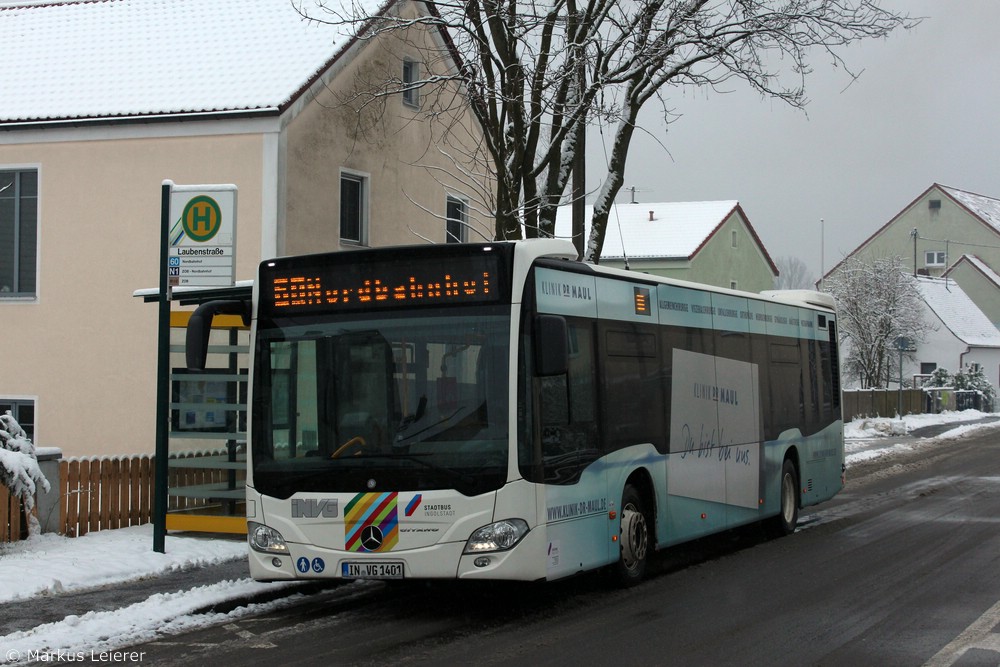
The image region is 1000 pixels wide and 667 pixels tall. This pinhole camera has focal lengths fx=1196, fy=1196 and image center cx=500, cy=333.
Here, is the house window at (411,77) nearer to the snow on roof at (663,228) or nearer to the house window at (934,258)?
the snow on roof at (663,228)

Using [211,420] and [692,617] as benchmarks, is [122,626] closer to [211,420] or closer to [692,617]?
[692,617]

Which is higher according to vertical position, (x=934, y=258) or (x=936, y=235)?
(x=936, y=235)

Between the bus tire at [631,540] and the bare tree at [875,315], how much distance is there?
47814mm

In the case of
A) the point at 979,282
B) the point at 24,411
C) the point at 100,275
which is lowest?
the point at 24,411

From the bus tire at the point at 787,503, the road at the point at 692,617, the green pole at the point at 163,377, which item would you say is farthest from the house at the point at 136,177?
the road at the point at 692,617

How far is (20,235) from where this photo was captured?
2145 cm

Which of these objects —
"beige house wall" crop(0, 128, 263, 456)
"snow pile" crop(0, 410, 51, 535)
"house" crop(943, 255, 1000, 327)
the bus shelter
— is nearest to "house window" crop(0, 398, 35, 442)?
"beige house wall" crop(0, 128, 263, 456)

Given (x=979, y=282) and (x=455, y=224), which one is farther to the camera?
(x=979, y=282)

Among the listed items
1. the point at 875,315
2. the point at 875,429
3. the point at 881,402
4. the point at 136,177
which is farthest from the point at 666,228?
the point at 136,177

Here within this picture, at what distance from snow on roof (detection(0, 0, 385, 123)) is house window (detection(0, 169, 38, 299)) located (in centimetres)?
115

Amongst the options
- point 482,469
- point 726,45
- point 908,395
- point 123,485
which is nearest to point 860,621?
point 482,469

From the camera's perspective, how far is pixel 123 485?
13977 millimetres

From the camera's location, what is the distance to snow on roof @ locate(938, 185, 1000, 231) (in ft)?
269

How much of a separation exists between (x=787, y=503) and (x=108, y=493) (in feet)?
27.3
